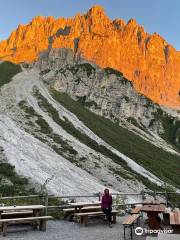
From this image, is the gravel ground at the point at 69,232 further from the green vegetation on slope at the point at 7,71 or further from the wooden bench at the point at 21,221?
the green vegetation on slope at the point at 7,71

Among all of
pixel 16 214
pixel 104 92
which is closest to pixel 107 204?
pixel 16 214

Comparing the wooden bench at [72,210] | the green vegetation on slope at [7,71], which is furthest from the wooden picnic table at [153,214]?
the green vegetation on slope at [7,71]

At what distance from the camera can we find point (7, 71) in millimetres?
115875

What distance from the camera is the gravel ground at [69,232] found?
16828mm

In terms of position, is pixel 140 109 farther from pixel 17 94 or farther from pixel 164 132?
pixel 17 94

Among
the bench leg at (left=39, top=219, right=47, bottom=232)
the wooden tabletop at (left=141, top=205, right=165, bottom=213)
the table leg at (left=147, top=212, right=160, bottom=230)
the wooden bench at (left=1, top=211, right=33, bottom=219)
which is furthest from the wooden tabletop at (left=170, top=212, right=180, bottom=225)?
the wooden bench at (left=1, top=211, right=33, bottom=219)

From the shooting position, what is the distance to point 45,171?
36406mm

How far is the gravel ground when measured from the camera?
16828 millimetres

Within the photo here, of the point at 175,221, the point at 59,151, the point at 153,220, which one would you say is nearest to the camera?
the point at 175,221

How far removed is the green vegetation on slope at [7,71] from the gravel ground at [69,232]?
244 ft

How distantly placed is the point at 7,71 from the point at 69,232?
102886mm

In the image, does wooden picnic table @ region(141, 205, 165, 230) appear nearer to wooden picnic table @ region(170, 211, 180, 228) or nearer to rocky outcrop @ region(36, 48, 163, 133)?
wooden picnic table @ region(170, 211, 180, 228)

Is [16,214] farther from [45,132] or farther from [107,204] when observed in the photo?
[45,132]

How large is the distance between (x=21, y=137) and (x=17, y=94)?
37.6 m
